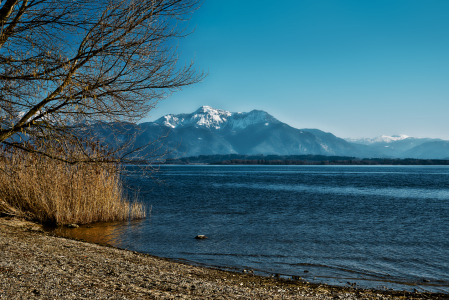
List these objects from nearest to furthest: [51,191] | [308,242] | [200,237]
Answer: [51,191] → [308,242] → [200,237]

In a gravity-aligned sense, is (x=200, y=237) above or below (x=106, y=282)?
below

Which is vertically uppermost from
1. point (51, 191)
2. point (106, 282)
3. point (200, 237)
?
point (51, 191)

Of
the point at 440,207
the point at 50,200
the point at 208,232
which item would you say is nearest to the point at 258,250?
the point at 208,232

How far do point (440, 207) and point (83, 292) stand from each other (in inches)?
1394

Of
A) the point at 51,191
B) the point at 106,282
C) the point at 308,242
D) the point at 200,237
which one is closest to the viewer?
the point at 106,282

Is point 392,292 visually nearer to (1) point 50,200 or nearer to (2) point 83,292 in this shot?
(2) point 83,292

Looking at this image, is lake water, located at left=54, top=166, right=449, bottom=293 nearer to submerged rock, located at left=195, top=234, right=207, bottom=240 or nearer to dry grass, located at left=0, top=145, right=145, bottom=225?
submerged rock, located at left=195, top=234, right=207, bottom=240

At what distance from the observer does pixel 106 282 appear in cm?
673

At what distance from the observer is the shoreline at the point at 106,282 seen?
5.82 metres

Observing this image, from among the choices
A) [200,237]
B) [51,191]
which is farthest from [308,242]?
[51,191]

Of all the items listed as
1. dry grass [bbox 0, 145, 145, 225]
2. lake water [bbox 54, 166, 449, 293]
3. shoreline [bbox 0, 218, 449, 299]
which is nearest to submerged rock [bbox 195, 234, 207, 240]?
lake water [bbox 54, 166, 449, 293]

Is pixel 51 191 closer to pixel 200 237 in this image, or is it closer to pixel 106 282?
pixel 200 237

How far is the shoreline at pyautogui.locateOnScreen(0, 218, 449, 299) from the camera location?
5824mm

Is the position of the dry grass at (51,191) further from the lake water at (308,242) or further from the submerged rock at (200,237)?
the submerged rock at (200,237)
